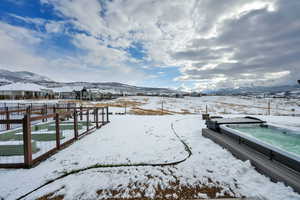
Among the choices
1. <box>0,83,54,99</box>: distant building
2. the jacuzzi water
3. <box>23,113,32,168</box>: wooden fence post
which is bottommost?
the jacuzzi water

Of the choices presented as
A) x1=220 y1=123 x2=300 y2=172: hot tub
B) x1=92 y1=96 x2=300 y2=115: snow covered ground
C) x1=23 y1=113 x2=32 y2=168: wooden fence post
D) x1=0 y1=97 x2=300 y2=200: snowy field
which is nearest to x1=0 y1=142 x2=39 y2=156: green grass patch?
x1=0 y1=97 x2=300 y2=200: snowy field

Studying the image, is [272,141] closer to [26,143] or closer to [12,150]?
[26,143]

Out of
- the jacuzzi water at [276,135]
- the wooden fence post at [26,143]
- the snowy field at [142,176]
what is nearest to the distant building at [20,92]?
the wooden fence post at [26,143]

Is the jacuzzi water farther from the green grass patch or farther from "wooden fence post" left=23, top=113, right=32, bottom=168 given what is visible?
the green grass patch

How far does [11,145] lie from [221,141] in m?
6.38

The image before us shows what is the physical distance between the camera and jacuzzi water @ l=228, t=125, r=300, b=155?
174 inches

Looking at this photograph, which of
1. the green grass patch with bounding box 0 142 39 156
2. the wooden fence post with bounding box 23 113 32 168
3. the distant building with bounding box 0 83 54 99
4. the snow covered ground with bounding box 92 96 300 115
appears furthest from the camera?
the distant building with bounding box 0 83 54 99

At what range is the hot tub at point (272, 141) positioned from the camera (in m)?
2.89

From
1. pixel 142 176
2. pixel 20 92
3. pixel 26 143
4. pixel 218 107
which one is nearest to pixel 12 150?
pixel 26 143

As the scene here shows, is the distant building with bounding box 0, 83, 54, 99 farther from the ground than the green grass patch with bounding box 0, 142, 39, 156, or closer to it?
farther from the ground

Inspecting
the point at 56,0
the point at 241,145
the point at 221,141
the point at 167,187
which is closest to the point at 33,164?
the point at 167,187

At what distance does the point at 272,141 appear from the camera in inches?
189

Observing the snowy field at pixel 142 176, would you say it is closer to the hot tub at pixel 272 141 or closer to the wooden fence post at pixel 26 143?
the wooden fence post at pixel 26 143

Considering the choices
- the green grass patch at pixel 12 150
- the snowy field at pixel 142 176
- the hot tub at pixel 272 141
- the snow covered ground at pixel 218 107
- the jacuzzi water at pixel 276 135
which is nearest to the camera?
the snowy field at pixel 142 176
